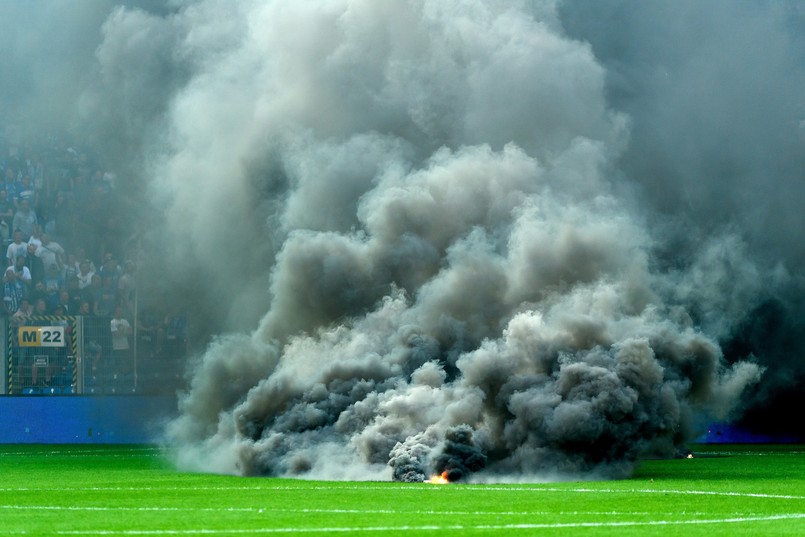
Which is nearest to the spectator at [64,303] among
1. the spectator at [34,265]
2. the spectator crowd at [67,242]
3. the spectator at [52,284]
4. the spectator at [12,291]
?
the spectator crowd at [67,242]

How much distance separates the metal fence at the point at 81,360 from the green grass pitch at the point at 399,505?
15.2 metres

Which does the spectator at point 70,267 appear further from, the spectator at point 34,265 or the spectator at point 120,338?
the spectator at point 120,338

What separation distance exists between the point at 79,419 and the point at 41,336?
3097 mm

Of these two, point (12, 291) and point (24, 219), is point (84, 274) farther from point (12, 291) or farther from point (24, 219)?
point (24, 219)

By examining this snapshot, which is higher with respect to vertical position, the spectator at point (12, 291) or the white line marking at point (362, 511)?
the spectator at point (12, 291)

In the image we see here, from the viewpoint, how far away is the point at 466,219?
114 ft

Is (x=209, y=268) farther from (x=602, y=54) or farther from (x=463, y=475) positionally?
(x=463, y=475)

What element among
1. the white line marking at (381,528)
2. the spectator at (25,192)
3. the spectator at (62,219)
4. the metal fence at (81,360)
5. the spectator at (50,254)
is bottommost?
the white line marking at (381,528)

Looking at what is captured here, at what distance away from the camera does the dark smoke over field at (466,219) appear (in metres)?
28.7

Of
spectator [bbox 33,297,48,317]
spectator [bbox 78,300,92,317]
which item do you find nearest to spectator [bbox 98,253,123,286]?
spectator [bbox 78,300,92,317]

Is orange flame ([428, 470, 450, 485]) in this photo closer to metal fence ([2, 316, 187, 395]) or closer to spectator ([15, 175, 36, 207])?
metal fence ([2, 316, 187, 395])

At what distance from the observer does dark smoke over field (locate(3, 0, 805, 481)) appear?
94.2 feet

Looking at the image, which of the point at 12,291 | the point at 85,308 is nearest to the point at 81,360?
the point at 85,308

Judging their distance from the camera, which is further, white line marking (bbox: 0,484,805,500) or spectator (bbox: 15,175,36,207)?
spectator (bbox: 15,175,36,207)
